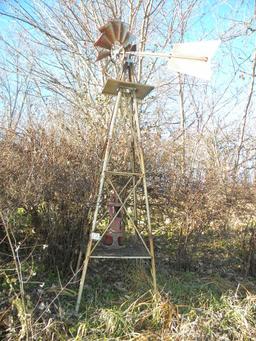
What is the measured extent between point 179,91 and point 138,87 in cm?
535

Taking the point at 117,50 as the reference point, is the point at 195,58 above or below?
below

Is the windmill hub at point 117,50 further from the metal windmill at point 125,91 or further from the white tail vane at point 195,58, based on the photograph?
the white tail vane at point 195,58

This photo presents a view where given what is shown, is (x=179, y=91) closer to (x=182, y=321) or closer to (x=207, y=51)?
(x=207, y=51)

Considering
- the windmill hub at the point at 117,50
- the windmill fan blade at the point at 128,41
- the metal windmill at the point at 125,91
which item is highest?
the windmill fan blade at the point at 128,41

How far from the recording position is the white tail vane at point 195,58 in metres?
3.30

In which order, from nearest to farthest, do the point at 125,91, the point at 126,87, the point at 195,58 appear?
the point at 195,58 → the point at 126,87 → the point at 125,91

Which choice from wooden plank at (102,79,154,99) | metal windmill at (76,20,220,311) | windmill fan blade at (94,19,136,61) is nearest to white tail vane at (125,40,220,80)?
metal windmill at (76,20,220,311)

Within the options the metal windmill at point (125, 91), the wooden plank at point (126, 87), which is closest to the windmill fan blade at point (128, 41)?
the metal windmill at point (125, 91)

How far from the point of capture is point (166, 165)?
16.2 ft

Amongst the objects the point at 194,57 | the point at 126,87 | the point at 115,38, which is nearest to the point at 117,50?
the point at 115,38

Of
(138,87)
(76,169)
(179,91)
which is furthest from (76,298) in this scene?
(179,91)

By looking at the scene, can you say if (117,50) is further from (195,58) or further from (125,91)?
(195,58)

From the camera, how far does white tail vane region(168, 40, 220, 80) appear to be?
10.8 ft

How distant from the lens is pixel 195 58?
11.0 ft
